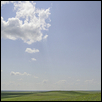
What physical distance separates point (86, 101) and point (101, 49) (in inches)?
1165

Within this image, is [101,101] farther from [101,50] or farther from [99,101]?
[101,50]

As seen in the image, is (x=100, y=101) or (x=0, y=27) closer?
(x=100, y=101)

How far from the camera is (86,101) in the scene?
129 ft

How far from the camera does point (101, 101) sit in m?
37.1

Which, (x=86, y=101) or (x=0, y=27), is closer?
(x=86, y=101)

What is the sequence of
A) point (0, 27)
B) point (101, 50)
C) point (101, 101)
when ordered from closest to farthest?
point (101, 101) < point (0, 27) < point (101, 50)

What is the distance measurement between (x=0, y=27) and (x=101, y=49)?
1965 inches

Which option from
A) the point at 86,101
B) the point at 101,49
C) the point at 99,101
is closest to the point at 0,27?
the point at 86,101

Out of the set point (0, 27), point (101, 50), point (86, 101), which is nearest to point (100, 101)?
point (86, 101)

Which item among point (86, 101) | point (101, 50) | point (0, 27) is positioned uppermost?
point (0, 27)

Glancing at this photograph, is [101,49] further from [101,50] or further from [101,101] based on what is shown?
[101,101]

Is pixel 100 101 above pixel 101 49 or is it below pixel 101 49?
below

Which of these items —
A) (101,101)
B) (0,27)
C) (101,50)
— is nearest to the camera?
(101,101)

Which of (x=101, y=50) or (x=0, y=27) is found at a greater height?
(x=0, y=27)
